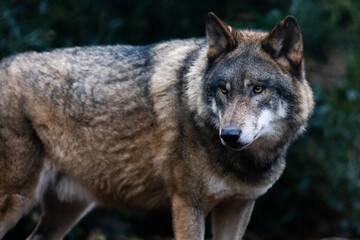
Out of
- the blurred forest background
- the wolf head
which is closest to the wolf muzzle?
the wolf head

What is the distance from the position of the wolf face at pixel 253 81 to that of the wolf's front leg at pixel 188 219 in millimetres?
731

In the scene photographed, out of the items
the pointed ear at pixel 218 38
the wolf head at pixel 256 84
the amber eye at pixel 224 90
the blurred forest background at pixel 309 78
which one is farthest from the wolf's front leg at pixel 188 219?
the blurred forest background at pixel 309 78

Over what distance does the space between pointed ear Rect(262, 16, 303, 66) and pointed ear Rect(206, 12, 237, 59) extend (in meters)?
0.28

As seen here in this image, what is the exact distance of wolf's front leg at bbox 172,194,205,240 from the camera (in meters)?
4.91

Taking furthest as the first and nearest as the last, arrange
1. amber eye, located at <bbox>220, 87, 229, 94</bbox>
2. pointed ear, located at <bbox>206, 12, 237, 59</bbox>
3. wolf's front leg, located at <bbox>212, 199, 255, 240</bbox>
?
1. wolf's front leg, located at <bbox>212, 199, 255, 240</bbox>
2. pointed ear, located at <bbox>206, 12, 237, 59</bbox>
3. amber eye, located at <bbox>220, 87, 229, 94</bbox>

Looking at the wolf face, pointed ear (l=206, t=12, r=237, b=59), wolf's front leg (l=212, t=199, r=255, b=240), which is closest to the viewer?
the wolf face

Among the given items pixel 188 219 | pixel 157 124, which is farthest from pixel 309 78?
pixel 188 219

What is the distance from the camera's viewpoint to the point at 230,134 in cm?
436

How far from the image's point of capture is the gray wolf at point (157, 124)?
15.6ft

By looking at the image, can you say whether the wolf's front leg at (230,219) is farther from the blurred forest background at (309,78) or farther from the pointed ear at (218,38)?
the blurred forest background at (309,78)

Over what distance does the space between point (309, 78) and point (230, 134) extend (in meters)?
5.27

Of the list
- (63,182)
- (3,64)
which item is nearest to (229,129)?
(63,182)

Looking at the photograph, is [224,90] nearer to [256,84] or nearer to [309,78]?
[256,84]

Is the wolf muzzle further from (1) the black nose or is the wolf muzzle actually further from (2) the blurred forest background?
(2) the blurred forest background
